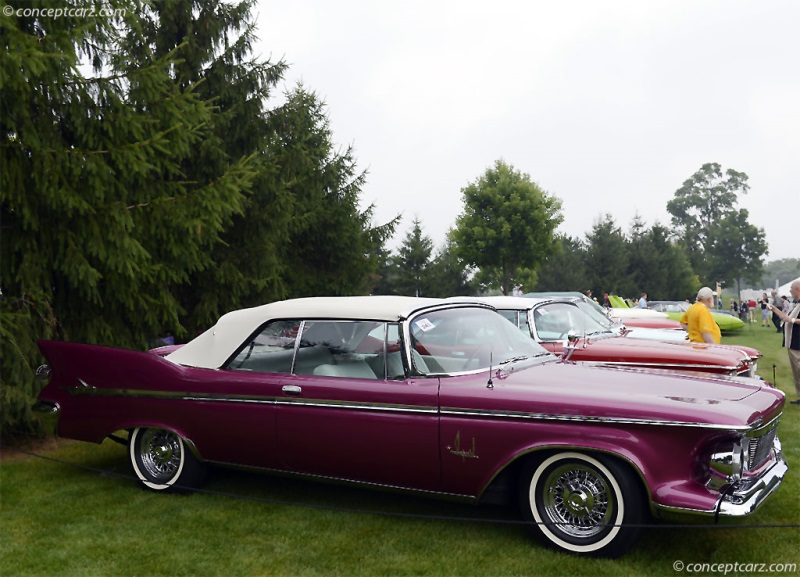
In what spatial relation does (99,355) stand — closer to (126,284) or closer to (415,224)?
(126,284)

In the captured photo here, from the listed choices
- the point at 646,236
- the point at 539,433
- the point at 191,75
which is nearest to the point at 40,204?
the point at 539,433

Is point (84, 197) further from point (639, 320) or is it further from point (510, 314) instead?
point (639, 320)

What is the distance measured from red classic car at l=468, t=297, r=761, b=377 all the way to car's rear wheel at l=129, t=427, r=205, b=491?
2.99 meters

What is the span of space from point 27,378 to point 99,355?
179 centimetres

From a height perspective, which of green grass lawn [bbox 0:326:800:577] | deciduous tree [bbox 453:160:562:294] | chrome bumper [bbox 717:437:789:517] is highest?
deciduous tree [bbox 453:160:562:294]

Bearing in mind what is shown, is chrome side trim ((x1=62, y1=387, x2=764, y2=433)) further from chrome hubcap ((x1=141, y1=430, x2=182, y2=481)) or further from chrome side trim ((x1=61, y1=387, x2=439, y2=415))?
chrome hubcap ((x1=141, y1=430, x2=182, y2=481))

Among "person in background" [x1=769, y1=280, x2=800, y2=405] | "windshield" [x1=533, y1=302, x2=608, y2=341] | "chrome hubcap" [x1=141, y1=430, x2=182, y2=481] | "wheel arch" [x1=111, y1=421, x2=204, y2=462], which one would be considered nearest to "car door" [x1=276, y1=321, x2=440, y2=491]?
"wheel arch" [x1=111, y1=421, x2=204, y2=462]

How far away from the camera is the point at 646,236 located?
5722cm

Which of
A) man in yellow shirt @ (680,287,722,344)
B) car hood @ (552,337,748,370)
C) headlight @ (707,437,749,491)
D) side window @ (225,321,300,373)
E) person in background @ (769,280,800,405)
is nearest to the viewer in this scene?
headlight @ (707,437,749,491)

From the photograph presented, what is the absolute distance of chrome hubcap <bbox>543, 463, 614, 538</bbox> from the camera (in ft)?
13.6

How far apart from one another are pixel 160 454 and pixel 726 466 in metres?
4.27

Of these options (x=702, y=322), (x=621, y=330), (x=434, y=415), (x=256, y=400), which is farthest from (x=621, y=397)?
(x=621, y=330)

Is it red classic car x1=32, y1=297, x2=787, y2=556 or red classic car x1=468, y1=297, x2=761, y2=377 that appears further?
red classic car x1=468, y1=297, x2=761, y2=377

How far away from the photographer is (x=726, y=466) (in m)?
3.90
